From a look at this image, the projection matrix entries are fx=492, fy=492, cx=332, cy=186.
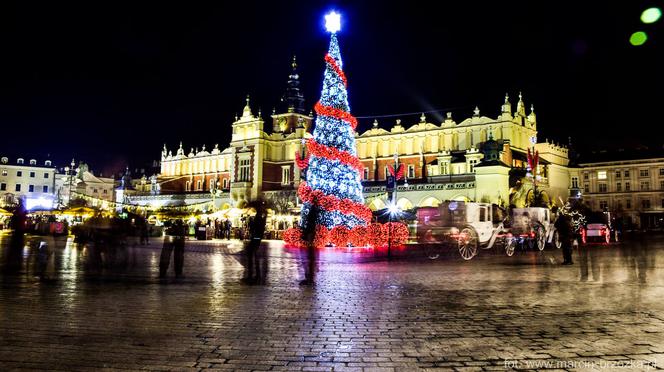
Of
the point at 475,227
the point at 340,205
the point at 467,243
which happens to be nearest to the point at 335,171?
the point at 340,205

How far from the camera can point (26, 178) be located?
90.8 meters

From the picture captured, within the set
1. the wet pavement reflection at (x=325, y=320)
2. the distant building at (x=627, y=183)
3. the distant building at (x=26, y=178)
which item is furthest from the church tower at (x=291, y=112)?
the wet pavement reflection at (x=325, y=320)

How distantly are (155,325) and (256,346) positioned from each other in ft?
5.64

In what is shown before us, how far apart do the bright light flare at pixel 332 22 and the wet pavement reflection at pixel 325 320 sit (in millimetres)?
19066

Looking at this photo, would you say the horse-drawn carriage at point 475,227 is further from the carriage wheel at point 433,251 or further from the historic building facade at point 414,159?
the historic building facade at point 414,159

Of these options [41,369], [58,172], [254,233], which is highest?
[58,172]

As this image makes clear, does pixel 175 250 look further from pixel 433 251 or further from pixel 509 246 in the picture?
pixel 509 246

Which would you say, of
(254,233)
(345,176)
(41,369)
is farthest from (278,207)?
(41,369)

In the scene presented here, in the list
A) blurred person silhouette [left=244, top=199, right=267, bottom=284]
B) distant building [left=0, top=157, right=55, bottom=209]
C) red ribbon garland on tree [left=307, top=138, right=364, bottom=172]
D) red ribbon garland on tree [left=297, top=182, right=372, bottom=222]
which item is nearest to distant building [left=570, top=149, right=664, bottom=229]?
red ribbon garland on tree [left=297, top=182, right=372, bottom=222]

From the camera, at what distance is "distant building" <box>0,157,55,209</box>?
88188 millimetres

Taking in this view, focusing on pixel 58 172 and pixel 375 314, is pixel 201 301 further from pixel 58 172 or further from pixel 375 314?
pixel 58 172

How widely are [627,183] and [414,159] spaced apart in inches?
1339

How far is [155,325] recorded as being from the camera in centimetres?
620

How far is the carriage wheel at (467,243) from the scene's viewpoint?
1762 centimetres
